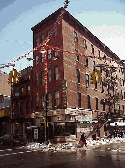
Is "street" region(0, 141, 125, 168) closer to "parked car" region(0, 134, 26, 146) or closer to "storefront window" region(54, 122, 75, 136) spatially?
"parked car" region(0, 134, 26, 146)

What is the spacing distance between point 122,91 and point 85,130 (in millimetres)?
19535

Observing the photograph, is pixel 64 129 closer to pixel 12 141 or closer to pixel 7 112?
pixel 12 141

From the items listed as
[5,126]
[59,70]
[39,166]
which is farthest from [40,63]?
[39,166]

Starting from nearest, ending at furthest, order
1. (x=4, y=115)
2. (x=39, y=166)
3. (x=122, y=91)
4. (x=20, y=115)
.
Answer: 1. (x=39, y=166)
2. (x=20, y=115)
3. (x=4, y=115)
4. (x=122, y=91)

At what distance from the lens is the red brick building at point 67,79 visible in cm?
2661

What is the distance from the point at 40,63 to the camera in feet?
102

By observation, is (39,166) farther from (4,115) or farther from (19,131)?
(4,115)

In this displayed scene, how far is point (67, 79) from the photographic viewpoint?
27219 mm

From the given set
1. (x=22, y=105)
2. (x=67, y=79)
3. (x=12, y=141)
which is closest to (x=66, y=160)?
(x=12, y=141)

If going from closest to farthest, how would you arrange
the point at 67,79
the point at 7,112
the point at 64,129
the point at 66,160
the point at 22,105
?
the point at 66,160
the point at 64,129
the point at 67,79
the point at 22,105
the point at 7,112

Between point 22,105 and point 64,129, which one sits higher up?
point 22,105

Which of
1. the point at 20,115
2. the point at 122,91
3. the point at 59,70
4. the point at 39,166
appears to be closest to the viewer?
the point at 39,166

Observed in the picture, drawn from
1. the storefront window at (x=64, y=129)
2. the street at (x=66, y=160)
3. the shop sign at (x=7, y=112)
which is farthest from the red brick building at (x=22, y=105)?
the street at (x=66, y=160)

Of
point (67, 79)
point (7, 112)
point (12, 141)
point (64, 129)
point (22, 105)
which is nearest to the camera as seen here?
point (12, 141)
